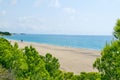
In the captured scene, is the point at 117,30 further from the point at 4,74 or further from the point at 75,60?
the point at 75,60

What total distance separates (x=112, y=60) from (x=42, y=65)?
37.0 ft

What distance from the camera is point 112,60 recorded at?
1631 cm

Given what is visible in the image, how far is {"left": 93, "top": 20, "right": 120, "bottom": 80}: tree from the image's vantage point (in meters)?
15.9

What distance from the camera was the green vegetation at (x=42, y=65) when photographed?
53.0 feet

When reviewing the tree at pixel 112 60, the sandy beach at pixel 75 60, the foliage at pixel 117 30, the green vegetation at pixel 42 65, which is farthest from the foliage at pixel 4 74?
the sandy beach at pixel 75 60

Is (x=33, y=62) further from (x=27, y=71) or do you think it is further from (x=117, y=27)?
(x=117, y=27)

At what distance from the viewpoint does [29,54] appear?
28750 millimetres

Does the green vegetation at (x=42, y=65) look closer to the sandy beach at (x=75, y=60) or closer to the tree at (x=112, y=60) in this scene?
the tree at (x=112, y=60)

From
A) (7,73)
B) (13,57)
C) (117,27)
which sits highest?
(117,27)

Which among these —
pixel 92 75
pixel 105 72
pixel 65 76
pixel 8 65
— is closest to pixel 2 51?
pixel 8 65

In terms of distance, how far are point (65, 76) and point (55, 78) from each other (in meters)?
3.63

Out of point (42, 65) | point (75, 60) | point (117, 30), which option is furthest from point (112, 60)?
point (75, 60)

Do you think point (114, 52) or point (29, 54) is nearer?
point (114, 52)

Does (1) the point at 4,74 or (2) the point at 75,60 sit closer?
(1) the point at 4,74
